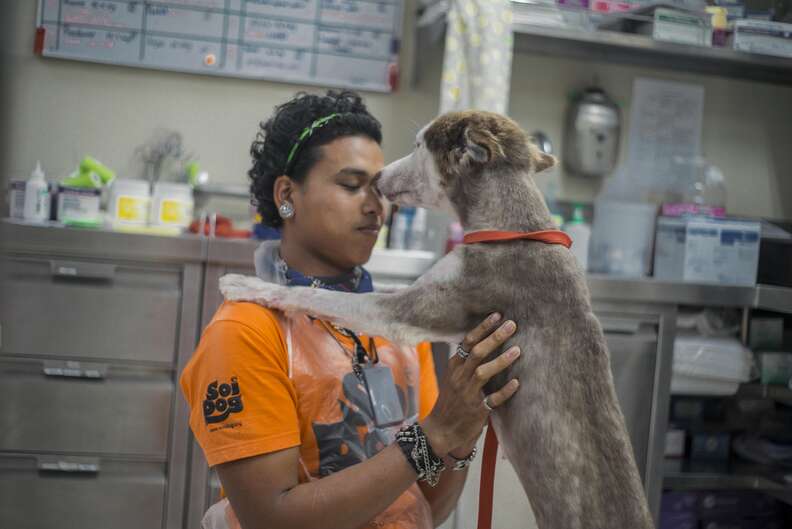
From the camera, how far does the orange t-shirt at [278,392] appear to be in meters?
1.10

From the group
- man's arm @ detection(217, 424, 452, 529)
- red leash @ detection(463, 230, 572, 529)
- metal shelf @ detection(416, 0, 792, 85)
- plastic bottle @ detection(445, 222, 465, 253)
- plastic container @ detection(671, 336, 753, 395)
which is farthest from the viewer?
plastic container @ detection(671, 336, 753, 395)

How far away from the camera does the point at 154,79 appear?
8.97 ft

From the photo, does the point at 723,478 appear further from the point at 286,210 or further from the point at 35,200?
the point at 35,200

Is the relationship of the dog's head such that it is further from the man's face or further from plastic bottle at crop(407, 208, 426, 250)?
plastic bottle at crop(407, 208, 426, 250)

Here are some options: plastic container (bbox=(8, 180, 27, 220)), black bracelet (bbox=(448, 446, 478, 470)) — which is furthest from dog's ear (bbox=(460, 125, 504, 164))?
plastic container (bbox=(8, 180, 27, 220))

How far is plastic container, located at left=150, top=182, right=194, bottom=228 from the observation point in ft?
8.13

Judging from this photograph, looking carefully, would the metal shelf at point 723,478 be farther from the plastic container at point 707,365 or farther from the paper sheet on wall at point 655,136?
the paper sheet on wall at point 655,136

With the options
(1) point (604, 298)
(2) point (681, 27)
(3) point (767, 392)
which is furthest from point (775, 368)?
(2) point (681, 27)

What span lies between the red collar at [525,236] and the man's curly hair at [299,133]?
10.2 inches

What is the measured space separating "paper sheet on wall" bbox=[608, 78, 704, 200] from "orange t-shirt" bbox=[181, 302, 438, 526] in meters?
2.15

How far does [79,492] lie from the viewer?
2.13 meters

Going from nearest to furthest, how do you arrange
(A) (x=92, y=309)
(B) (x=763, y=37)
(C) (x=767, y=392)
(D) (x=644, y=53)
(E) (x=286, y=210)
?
(E) (x=286, y=210), (A) (x=92, y=309), (B) (x=763, y=37), (C) (x=767, y=392), (D) (x=644, y=53)

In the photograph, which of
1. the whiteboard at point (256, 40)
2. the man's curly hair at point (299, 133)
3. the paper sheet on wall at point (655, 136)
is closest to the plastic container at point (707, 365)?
the paper sheet on wall at point (655, 136)

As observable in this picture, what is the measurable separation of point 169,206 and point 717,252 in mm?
1835
